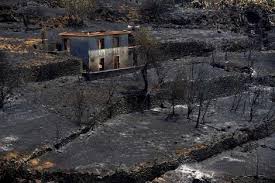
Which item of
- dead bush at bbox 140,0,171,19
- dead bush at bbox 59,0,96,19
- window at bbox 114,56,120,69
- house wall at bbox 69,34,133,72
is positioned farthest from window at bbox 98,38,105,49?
dead bush at bbox 140,0,171,19

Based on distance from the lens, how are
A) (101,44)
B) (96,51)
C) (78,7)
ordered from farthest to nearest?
1. (78,7)
2. (101,44)
3. (96,51)

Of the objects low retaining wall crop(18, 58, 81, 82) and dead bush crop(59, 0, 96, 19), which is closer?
low retaining wall crop(18, 58, 81, 82)

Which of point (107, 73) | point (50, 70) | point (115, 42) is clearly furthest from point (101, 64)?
point (50, 70)

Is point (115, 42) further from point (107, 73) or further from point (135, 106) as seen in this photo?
point (135, 106)

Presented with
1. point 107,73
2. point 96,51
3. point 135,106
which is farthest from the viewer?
point 96,51

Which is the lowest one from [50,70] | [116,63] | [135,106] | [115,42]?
[135,106]

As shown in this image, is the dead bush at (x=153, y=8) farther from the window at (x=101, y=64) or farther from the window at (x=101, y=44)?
the window at (x=101, y=64)

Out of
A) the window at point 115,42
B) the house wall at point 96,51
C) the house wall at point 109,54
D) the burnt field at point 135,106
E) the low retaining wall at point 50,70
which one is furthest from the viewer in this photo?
the window at point 115,42

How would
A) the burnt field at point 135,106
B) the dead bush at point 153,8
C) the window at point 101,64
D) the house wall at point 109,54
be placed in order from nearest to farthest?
the burnt field at point 135,106 < the house wall at point 109,54 < the window at point 101,64 < the dead bush at point 153,8

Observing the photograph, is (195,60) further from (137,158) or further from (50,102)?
(137,158)

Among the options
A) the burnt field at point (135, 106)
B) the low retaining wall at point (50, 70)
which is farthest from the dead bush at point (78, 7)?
the low retaining wall at point (50, 70)

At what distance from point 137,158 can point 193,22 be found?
28.5 meters

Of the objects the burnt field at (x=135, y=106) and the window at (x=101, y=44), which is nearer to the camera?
the burnt field at (x=135, y=106)

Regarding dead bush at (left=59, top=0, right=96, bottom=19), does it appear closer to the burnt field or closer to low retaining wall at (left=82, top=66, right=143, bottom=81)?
the burnt field
